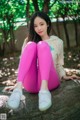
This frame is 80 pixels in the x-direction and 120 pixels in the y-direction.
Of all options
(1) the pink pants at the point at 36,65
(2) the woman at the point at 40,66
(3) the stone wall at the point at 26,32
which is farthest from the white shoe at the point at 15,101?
(3) the stone wall at the point at 26,32

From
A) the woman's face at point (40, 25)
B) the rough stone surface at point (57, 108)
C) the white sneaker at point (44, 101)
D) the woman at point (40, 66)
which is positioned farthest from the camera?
the woman's face at point (40, 25)

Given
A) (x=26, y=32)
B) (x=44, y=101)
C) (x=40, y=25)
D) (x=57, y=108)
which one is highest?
(x=40, y=25)

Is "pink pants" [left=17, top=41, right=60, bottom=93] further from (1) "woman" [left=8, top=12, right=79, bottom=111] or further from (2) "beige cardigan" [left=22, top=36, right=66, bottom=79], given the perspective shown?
(2) "beige cardigan" [left=22, top=36, right=66, bottom=79]

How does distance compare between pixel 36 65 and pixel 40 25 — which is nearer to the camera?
pixel 36 65

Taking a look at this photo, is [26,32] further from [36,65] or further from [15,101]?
[15,101]

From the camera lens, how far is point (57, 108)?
9.12 ft

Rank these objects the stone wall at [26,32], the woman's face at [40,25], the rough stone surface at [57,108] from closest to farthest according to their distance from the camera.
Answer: the rough stone surface at [57,108]
the woman's face at [40,25]
the stone wall at [26,32]

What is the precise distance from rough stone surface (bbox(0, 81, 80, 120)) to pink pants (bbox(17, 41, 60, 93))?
0.15 m

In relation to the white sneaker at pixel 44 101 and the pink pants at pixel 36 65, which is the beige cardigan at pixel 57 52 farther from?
the white sneaker at pixel 44 101

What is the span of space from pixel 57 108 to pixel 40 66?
44 centimetres

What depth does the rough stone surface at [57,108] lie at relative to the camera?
8.99 ft

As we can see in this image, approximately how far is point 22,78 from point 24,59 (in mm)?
175

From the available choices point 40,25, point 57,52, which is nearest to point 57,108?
point 57,52

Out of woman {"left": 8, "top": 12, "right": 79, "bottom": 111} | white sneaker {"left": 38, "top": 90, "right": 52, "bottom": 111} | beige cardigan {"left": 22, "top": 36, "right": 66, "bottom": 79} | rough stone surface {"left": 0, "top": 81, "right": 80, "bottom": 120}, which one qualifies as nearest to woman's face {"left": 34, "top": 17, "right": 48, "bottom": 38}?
woman {"left": 8, "top": 12, "right": 79, "bottom": 111}
